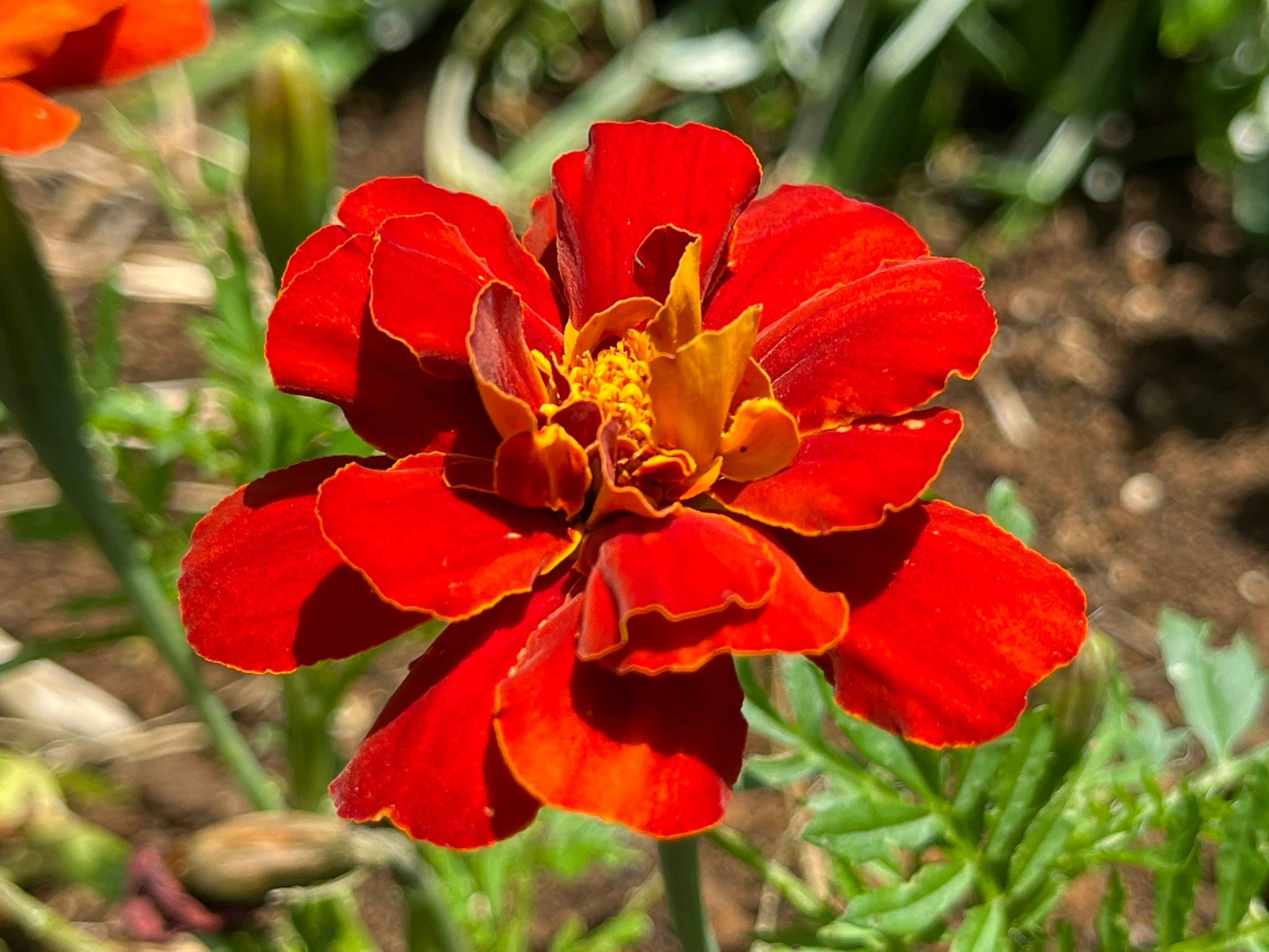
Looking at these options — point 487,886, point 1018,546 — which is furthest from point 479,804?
point 487,886

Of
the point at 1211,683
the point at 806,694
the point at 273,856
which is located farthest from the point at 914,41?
the point at 273,856

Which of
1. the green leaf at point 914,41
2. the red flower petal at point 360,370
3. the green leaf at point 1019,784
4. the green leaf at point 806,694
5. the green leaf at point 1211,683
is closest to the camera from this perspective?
the red flower petal at point 360,370

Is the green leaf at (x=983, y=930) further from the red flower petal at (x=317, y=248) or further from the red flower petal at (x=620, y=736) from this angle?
the red flower petal at (x=317, y=248)

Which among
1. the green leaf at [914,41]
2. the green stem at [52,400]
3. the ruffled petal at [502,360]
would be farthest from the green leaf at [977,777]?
the green leaf at [914,41]

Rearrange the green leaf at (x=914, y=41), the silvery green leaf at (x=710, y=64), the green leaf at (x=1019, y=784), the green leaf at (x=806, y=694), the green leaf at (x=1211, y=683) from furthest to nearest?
the silvery green leaf at (x=710, y=64) < the green leaf at (x=914, y=41) < the green leaf at (x=1211, y=683) < the green leaf at (x=806, y=694) < the green leaf at (x=1019, y=784)

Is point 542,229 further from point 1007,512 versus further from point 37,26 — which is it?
point 1007,512

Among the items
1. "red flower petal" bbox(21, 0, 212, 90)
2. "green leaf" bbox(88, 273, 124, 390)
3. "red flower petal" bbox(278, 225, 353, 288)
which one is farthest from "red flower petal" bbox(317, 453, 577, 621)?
"green leaf" bbox(88, 273, 124, 390)

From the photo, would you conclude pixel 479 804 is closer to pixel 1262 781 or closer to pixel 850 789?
pixel 850 789
